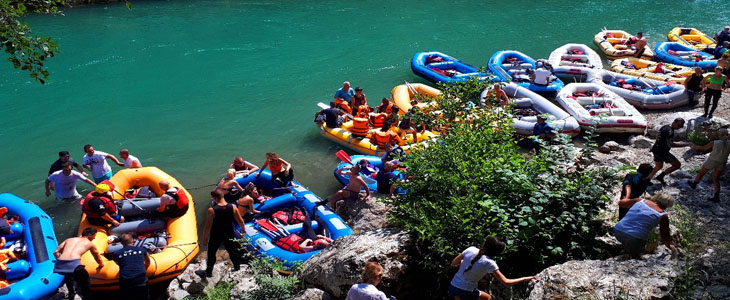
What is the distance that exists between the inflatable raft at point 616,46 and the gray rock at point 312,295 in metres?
15.4

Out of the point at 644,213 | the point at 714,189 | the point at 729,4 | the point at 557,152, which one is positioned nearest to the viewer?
the point at 644,213

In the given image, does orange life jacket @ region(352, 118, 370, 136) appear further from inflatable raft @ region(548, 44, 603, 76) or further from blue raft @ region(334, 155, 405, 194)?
inflatable raft @ region(548, 44, 603, 76)

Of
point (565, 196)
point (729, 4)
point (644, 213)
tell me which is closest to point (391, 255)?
point (565, 196)

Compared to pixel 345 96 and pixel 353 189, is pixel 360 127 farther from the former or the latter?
pixel 353 189

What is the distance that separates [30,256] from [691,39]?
19868mm

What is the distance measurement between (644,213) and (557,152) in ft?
3.68

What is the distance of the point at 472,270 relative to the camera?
15.4 ft

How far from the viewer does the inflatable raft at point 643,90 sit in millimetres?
13180

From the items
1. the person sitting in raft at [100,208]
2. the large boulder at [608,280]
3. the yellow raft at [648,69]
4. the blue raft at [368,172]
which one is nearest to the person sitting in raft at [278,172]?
the blue raft at [368,172]

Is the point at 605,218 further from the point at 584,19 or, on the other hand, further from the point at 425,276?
the point at 584,19

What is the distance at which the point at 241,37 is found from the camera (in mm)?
23062

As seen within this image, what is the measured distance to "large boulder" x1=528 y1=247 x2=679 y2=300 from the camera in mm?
4465

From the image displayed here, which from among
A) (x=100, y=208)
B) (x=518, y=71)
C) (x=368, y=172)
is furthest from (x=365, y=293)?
(x=518, y=71)

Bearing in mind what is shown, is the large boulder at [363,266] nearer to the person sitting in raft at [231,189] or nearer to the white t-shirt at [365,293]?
the white t-shirt at [365,293]
